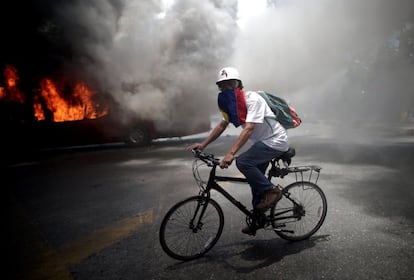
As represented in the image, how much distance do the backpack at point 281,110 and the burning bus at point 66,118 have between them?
9914 mm

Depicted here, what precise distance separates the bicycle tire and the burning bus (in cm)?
989

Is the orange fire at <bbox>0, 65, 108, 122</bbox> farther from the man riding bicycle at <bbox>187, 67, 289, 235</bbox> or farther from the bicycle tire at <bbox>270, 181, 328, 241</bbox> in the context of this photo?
the bicycle tire at <bbox>270, 181, 328, 241</bbox>

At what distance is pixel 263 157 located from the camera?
128 inches

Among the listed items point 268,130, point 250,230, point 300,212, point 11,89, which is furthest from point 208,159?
point 11,89

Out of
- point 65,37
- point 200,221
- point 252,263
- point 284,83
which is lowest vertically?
point 252,263

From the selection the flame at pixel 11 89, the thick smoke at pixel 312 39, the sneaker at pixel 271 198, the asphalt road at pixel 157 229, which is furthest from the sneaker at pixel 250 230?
the flame at pixel 11 89

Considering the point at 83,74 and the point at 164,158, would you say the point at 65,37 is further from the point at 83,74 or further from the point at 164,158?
the point at 164,158

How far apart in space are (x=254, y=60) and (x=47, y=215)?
1210 centimetres

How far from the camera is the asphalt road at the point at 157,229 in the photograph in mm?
2941

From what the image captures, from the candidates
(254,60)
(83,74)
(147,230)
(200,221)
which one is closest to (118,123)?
(83,74)

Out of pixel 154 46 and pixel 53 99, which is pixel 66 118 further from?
pixel 154 46

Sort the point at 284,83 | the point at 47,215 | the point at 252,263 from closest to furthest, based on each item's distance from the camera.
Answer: the point at 252,263 → the point at 47,215 → the point at 284,83

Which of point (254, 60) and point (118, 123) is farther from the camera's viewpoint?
point (254, 60)

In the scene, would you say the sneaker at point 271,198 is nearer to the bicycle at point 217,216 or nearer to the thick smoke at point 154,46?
the bicycle at point 217,216
